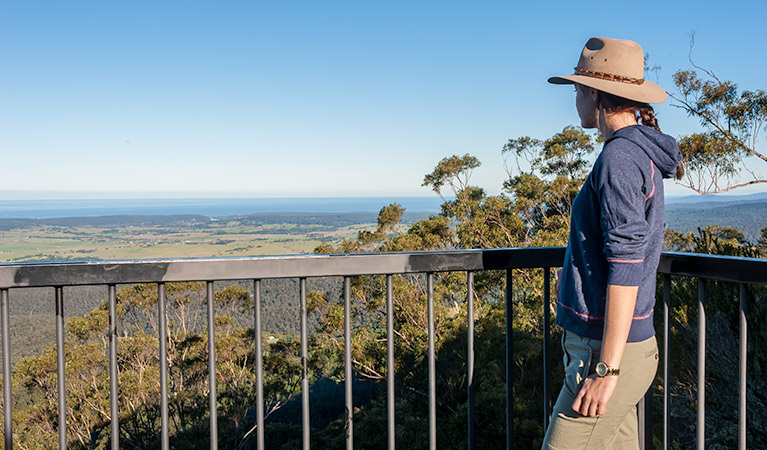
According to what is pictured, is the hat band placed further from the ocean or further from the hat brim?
the ocean

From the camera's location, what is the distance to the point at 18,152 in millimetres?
68438

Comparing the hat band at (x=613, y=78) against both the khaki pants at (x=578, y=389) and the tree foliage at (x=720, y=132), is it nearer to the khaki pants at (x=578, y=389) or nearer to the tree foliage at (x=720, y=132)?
the khaki pants at (x=578, y=389)

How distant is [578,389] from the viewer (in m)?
1.20

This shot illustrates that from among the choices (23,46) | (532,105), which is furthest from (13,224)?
(532,105)

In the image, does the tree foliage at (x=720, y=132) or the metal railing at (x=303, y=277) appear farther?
the tree foliage at (x=720, y=132)

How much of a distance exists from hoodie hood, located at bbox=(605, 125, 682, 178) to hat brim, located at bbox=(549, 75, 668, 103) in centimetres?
7

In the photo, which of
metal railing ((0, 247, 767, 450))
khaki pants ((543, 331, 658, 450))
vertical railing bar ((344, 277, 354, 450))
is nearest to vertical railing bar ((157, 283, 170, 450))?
metal railing ((0, 247, 767, 450))

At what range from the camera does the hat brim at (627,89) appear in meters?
1.19

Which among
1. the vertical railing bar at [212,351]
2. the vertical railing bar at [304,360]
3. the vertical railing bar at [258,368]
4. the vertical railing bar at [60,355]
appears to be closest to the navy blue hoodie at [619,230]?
the vertical railing bar at [304,360]

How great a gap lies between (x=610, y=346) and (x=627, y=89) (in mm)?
599

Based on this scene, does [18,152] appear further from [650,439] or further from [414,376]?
[650,439]

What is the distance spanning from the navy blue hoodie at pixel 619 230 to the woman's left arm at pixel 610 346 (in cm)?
3

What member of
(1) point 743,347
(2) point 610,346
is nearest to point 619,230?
(2) point 610,346

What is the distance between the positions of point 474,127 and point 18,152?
6185cm
